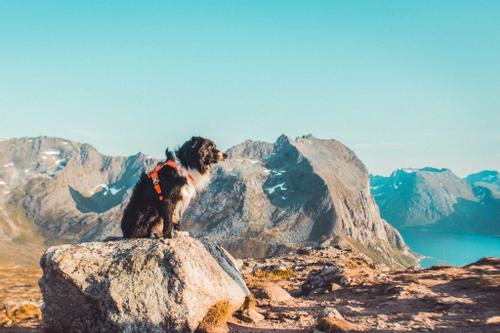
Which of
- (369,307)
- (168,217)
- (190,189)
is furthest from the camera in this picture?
(369,307)

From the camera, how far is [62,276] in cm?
982

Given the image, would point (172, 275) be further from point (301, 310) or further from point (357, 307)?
point (357, 307)

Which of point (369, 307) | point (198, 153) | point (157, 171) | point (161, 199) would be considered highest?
point (198, 153)

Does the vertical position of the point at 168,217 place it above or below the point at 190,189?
below

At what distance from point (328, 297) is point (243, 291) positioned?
5.39 meters

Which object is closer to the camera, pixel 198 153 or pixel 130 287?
pixel 130 287

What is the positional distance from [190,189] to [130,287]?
398cm

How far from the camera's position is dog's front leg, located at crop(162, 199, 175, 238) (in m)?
11.4

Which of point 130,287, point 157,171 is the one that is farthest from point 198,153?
point 130,287

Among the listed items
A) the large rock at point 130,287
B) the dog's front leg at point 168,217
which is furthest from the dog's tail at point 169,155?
the large rock at point 130,287

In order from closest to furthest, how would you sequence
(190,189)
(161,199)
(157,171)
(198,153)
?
(161,199), (157,171), (190,189), (198,153)

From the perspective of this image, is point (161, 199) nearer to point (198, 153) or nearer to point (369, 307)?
point (198, 153)

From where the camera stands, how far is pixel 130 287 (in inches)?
370

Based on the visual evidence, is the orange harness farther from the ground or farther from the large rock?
the ground
